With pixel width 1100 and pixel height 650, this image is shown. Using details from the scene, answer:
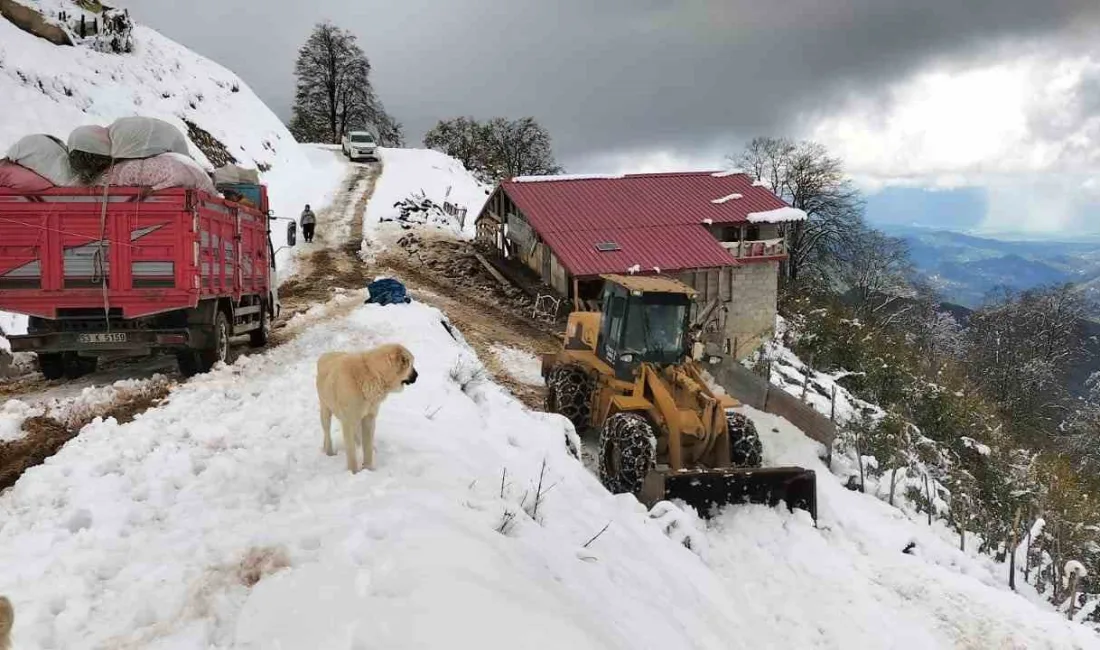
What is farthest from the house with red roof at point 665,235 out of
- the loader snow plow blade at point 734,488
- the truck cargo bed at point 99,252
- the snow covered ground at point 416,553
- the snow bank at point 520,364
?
the truck cargo bed at point 99,252

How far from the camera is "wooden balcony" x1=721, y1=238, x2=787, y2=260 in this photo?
25.2 meters

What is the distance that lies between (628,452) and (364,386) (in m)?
3.82

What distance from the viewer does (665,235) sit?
23.6m

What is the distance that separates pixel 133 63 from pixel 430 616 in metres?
32.1

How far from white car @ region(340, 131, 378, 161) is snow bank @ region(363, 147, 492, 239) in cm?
90

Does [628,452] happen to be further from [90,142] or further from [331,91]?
[331,91]

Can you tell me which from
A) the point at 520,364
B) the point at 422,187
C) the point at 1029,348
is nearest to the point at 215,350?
the point at 520,364

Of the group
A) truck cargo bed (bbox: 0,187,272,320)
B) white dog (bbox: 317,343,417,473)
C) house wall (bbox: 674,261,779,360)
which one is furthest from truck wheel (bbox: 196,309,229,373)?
house wall (bbox: 674,261,779,360)

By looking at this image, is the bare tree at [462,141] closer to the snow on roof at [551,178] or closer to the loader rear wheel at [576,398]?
the snow on roof at [551,178]

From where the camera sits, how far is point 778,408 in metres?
12.5

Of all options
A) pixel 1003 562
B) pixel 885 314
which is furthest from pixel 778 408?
pixel 885 314

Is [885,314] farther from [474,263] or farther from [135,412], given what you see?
[135,412]

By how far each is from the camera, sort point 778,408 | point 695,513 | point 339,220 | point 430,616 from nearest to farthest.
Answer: point 430,616 → point 695,513 → point 778,408 → point 339,220

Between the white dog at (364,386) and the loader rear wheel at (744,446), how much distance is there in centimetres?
489
